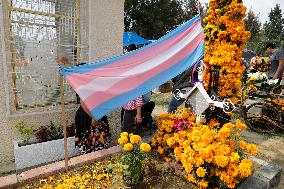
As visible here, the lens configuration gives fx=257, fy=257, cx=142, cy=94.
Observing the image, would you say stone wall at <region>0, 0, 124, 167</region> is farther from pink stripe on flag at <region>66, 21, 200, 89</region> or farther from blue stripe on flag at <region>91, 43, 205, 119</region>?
blue stripe on flag at <region>91, 43, 205, 119</region>

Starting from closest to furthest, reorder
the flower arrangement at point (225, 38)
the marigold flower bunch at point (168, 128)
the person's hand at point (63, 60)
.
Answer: the marigold flower bunch at point (168, 128), the flower arrangement at point (225, 38), the person's hand at point (63, 60)

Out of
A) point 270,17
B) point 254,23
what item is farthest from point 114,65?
point 270,17

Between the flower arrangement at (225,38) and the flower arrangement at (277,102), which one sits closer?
the flower arrangement at (225,38)

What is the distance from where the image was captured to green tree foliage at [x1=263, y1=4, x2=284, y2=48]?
1097 inches

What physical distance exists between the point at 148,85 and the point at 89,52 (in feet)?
6.25

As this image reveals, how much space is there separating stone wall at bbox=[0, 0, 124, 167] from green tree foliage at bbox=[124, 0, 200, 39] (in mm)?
19304

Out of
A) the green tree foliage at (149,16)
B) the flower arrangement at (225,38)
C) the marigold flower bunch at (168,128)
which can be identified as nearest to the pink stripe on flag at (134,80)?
the flower arrangement at (225,38)

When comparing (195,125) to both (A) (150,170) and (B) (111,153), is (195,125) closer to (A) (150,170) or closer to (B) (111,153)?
(A) (150,170)

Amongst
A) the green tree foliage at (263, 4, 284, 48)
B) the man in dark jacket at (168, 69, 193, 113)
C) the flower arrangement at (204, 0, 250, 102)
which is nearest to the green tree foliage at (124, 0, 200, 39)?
the green tree foliage at (263, 4, 284, 48)

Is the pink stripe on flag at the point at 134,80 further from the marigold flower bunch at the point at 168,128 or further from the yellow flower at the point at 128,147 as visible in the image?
the marigold flower bunch at the point at 168,128

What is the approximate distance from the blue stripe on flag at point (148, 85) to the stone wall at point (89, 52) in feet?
5.80

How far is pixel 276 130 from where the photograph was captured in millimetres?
6258

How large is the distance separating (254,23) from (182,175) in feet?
99.7

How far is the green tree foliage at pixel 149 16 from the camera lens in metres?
23.8
